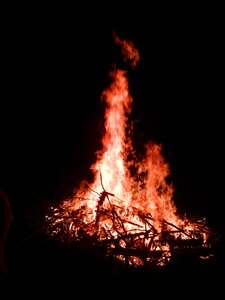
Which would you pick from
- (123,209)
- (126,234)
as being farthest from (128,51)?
(126,234)

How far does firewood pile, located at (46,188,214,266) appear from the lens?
3.83 m

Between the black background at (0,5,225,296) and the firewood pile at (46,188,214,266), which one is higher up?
the black background at (0,5,225,296)

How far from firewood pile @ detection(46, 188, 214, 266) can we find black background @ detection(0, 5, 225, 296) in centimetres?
219

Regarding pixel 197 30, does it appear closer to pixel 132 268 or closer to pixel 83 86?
pixel 83 86

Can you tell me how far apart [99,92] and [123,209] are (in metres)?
3.50

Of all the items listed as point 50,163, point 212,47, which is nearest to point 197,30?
point 212,47

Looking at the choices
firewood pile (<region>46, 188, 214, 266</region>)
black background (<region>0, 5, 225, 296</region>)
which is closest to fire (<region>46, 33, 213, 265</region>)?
firewood pile (<region>46, 188, 214, 266</region>)

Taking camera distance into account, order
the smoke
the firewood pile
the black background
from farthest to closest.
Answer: the black background → the smoke → the firewood pile

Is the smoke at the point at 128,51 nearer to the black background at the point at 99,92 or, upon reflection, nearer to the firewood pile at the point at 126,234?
the black background at the point at 99,92

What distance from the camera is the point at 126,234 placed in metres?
4.05

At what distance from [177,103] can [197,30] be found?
5.26 feet

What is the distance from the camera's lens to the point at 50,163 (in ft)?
23.9

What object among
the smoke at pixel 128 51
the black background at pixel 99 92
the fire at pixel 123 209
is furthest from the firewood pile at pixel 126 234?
the smoke at pixel 128 51

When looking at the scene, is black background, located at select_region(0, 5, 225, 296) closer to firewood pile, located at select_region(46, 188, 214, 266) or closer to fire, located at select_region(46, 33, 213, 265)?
fire, located at select_region(46, 33, 213, 265)
